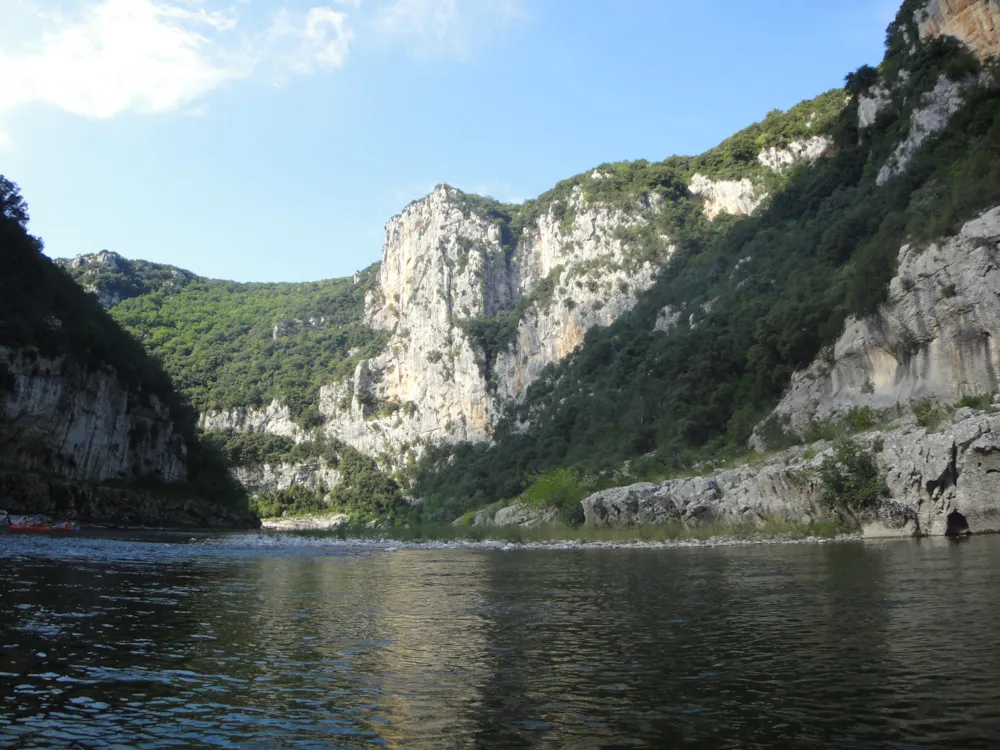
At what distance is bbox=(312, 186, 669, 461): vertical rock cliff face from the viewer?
450ft

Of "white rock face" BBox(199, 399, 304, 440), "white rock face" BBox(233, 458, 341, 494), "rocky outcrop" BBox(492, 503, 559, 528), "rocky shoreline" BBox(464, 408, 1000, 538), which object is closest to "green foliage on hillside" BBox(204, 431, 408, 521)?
"white rock face" BBox(233, 458, 341, 494)

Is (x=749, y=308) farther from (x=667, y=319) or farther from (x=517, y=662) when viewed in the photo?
(x=517, y=662)

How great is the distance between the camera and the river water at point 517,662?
8.03 metres

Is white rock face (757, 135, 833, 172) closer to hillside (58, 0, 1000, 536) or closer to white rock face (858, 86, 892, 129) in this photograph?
hillside (58, 0, 1000, 536)

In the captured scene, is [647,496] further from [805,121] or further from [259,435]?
[259,435]

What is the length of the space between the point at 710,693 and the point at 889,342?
1716 inches

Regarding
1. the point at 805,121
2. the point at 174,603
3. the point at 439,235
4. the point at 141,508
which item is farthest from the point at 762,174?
the point at 174,603

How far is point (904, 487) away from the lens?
120 feet

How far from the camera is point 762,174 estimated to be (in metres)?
122

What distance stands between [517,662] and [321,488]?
162306 millimetres

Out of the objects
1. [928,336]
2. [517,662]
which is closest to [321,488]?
[928,336]

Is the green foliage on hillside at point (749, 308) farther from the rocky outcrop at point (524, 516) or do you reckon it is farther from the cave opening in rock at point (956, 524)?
the cave opening in rock at point (956, 524)

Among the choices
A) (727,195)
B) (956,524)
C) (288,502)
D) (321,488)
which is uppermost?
(727,195)

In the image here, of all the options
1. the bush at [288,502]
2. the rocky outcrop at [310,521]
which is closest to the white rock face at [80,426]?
the rocky outcrop at [310,521]
